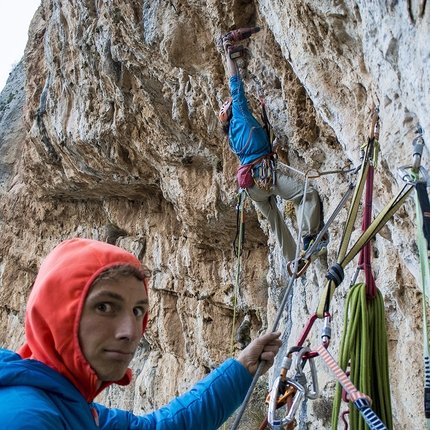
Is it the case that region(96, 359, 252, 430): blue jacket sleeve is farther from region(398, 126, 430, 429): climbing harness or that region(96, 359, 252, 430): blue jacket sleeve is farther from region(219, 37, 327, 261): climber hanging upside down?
region(219, 37, 327, 261): climber hanging upside down

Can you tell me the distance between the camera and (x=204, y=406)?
4.89 feet

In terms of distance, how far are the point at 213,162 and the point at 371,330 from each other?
4.49 m

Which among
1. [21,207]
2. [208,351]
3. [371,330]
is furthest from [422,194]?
[21,207]

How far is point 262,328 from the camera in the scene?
234 inches

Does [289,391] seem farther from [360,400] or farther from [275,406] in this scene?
[360,400]

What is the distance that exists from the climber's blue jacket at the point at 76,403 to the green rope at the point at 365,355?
36 cm

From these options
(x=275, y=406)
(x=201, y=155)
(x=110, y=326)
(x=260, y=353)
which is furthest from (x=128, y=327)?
(x=201, y=155)

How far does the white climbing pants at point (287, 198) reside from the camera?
339 cm

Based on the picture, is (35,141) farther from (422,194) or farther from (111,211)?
(422,194)

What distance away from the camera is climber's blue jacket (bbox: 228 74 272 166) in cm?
352

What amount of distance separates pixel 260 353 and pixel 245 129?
2.33 m

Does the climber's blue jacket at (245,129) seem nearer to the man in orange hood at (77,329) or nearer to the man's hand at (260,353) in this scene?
the man's hand at (260,353)

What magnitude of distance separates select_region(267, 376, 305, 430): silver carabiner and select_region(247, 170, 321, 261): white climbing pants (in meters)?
1.93

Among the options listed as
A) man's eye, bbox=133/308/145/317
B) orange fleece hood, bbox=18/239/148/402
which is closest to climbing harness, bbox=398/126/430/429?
man's eye, bbox=133/308/145/317
